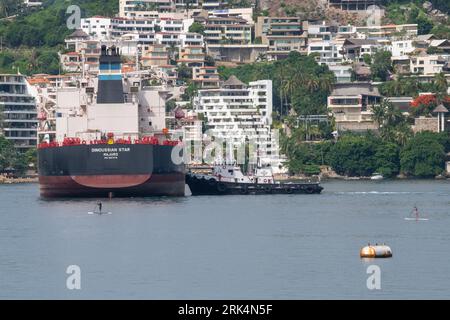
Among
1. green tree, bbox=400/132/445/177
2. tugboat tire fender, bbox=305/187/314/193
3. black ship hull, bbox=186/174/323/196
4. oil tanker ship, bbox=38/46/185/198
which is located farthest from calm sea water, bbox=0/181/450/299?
green tree, bbox=400/132/445/177

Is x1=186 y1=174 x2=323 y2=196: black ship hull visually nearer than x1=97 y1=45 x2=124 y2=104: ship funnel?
No

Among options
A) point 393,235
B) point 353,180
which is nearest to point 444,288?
point 393,235

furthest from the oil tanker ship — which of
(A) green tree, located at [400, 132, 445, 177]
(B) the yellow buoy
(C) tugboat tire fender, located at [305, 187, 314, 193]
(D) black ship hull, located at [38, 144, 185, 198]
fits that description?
(A) green tree, located at [400, 132, 445, 177]

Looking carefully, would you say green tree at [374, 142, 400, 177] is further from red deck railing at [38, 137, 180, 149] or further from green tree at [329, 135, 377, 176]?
red deck railing at [38, 137, 180, 149]

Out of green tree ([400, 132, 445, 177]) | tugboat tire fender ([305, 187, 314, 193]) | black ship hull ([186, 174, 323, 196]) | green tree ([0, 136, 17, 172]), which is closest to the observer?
black ship hull ([186, 174, 323, 196])

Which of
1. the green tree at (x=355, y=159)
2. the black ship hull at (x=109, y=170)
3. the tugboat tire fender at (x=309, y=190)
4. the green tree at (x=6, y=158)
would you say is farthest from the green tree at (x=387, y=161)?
the black ship hull at (x=109, y=170)

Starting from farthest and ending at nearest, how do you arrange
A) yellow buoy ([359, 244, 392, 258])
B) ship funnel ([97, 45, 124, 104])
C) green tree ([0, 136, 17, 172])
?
green tree ([0, 136, 17, 172])
ship funnel ([97, 45, 124, 104])
yellow buoy ([359, 244, 392, 258])

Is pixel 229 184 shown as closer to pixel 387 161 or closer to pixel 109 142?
pixel 109 142

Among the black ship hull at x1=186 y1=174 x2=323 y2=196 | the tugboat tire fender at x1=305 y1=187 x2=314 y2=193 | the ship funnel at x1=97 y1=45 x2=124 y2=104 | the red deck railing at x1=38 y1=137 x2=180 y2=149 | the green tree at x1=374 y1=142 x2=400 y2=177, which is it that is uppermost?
the ship funnel at x1=97 y1=45 x2=124 y2=104

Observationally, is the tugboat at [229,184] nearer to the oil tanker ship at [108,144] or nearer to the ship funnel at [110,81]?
the oil tanker ship at [108,144]

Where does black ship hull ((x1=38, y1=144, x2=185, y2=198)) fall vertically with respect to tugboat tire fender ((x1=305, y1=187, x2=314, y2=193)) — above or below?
above
